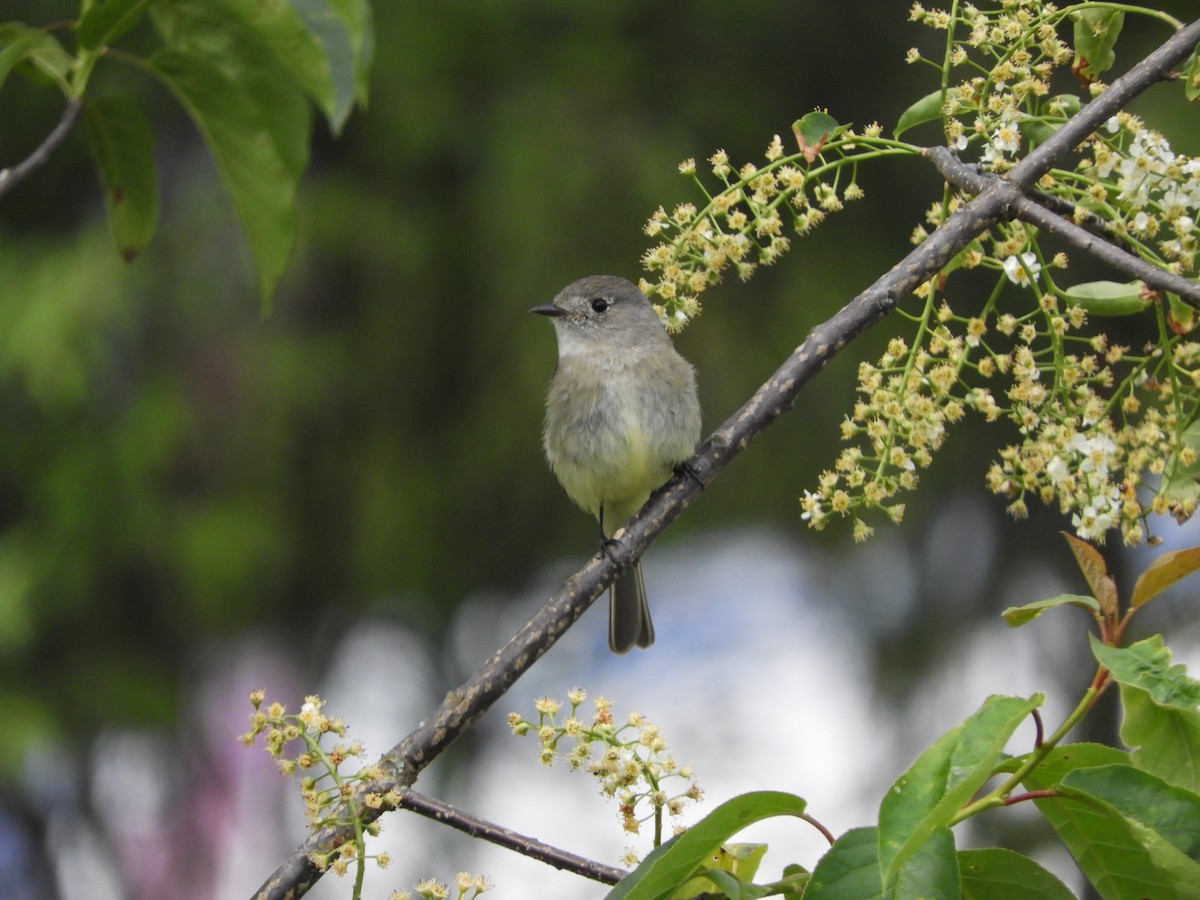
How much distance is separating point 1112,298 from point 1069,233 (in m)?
0.13

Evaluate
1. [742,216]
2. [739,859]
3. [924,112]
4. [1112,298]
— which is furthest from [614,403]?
[739,859]

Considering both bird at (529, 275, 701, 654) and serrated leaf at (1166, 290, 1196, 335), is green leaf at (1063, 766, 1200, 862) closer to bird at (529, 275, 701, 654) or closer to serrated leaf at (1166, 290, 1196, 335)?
serrated leaf at (1166, 290, 1196, 335)

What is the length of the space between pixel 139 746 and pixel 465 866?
1.56 meters

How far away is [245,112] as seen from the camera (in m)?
1.41

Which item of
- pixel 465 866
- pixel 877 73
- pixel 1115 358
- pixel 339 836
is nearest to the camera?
pixel 339 836

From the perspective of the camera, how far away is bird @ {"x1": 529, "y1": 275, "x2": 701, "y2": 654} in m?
3.78

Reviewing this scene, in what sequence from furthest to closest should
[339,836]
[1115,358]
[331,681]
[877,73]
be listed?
1. [331,681]
2. [877,73]
3. [1115,358]
4. [339,836]

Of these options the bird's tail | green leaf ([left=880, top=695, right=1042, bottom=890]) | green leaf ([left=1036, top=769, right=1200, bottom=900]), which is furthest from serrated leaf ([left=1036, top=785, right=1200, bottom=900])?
the bird's tail

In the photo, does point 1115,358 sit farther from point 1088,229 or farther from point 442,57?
point 442,57

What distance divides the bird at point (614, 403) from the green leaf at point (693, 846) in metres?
2.37

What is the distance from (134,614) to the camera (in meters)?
6.08

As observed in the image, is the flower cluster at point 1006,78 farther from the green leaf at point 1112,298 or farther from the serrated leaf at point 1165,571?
the serrated leaf at point 1165,571

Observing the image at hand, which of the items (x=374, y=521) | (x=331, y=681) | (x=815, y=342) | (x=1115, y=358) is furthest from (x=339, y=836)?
(x=331, y=681)

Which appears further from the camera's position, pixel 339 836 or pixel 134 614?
pixel 134 614
